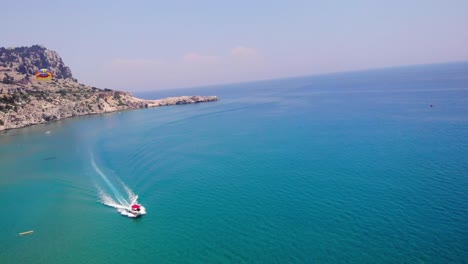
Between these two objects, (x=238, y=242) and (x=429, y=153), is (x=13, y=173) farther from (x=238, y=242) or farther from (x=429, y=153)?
(x=429, y=153)

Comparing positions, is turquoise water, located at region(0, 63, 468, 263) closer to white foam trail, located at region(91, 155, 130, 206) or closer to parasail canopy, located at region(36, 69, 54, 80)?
white foam trail, located at region(91, 155, 130, 206)

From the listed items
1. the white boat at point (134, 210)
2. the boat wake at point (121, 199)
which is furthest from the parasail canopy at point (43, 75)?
the white boat at point (134, 210)

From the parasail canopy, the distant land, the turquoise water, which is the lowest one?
the turquoise water

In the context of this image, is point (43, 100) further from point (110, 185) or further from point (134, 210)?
point (134, 210)

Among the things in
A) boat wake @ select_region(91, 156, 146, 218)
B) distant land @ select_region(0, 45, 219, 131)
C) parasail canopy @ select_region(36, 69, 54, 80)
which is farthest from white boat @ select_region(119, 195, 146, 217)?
parasail canopy @ select_region(36, 69, 54, 80)

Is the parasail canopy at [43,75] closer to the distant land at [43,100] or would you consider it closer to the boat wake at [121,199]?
the distant land at [43,100]

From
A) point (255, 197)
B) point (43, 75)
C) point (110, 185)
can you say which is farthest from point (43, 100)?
point (255, 197)
